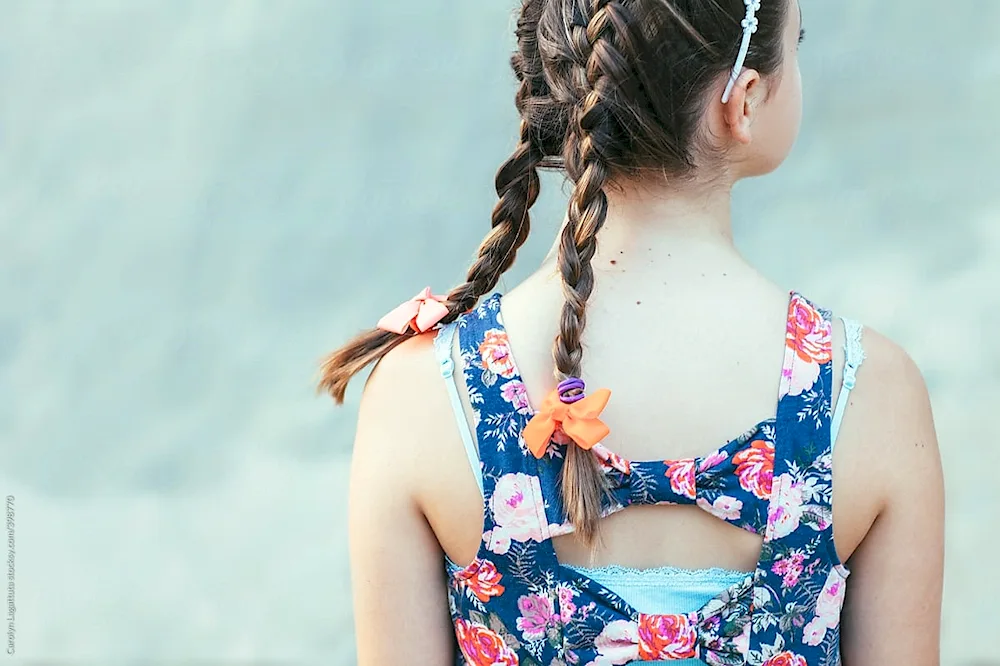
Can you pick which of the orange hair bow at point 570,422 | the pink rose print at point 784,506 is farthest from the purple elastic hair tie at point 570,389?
the pink rose print at point 784,506

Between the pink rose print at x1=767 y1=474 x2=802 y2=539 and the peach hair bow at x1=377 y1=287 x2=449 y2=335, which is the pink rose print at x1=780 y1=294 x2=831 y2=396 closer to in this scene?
the pink rose print at x1=767 y1=474 x2=802 y2=539

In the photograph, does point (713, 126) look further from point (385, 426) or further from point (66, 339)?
point (66, 339)

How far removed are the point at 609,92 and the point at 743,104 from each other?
0.53ft

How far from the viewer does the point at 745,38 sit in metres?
1.16

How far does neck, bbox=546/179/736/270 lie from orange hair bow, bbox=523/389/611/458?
0.18 m

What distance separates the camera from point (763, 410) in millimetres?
1152

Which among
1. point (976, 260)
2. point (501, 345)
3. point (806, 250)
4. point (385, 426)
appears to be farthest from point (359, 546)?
point (976, 260)

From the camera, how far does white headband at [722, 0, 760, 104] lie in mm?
1156

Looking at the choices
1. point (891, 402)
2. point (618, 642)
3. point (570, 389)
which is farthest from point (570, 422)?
point (891, 402)

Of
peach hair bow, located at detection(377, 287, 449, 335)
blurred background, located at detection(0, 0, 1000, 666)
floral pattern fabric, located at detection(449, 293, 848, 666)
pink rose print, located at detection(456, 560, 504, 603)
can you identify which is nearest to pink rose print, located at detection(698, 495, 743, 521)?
floral pattern fabric, located at detection(449, 293, 848, 666)

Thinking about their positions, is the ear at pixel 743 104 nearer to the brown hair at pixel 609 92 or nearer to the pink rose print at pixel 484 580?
the brown hair at pixel 609 92

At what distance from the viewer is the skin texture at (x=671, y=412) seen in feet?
3.79

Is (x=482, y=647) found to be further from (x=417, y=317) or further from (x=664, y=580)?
(x=417, y=317)

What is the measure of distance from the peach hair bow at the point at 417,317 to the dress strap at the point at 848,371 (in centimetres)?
42
